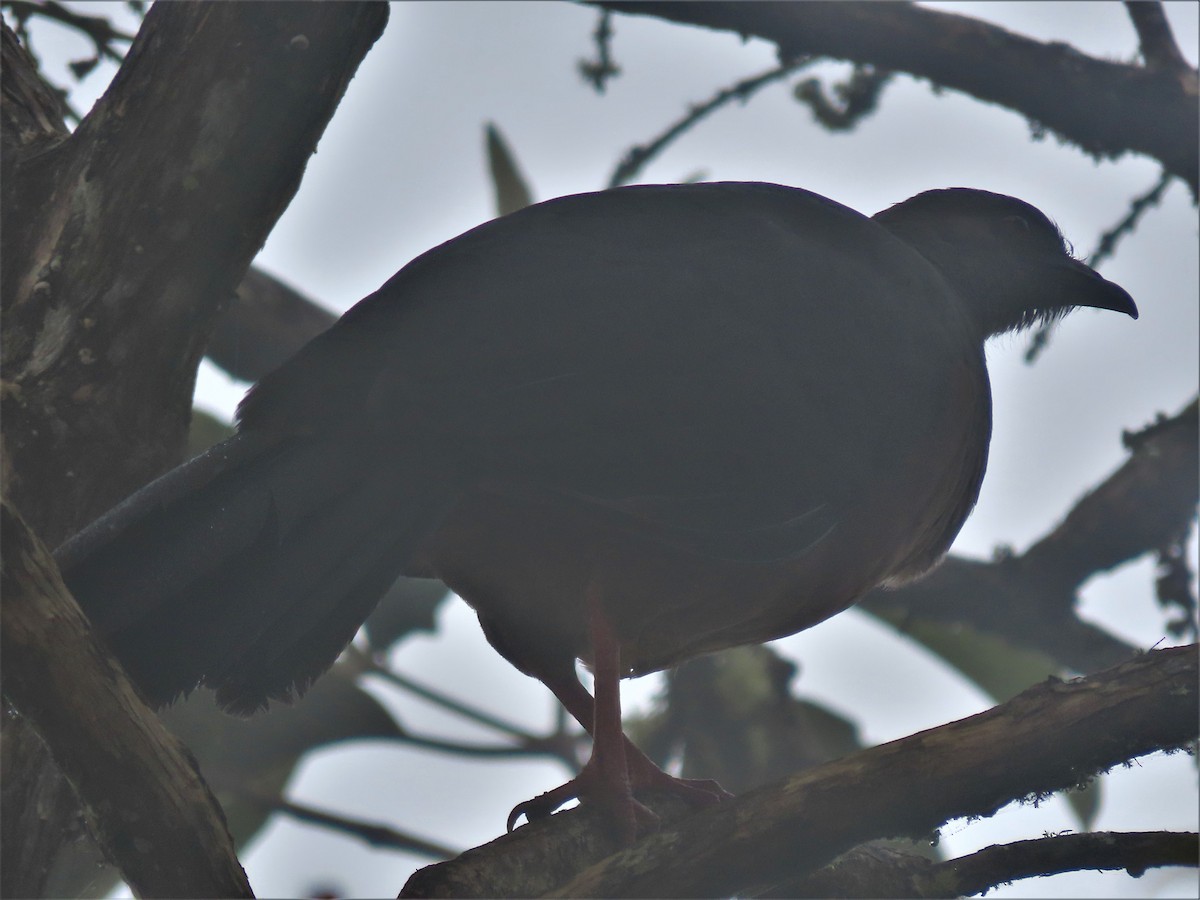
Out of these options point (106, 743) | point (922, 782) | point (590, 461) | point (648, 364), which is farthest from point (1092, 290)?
point (106, 743)

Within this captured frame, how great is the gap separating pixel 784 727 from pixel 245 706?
13.1 feet

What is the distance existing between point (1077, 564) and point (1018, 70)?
7.01ft

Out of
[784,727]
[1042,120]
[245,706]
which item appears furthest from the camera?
[784,727]

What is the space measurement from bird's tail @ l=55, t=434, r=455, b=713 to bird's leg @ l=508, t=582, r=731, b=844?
0.69 m

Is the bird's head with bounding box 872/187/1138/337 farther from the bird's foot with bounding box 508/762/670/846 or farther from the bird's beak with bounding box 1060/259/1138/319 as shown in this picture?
the bird's foot with bounding box 508/762/670/846

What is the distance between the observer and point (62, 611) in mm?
2205

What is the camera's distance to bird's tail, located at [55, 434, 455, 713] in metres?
2.77

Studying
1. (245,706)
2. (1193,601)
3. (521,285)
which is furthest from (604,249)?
(1193,601)

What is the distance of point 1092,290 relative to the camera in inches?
191

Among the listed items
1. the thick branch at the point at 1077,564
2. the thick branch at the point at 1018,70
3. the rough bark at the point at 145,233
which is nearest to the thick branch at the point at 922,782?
the rough bark at the point at 145,233

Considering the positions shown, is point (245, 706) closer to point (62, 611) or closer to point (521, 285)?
point (62, 611)

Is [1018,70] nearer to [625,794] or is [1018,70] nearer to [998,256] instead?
[998,256]

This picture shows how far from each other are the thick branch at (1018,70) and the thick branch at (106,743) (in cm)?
327

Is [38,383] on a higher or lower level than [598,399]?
higher
